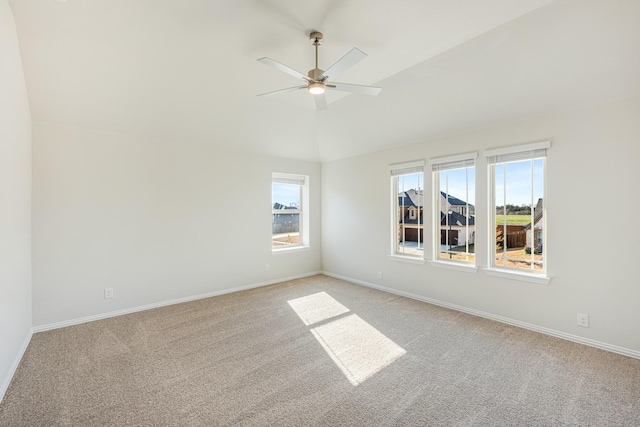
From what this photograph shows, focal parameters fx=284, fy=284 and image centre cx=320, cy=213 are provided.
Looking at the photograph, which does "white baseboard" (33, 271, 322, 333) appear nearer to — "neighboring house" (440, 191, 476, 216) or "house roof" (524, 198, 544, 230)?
"neighboring house" (440, 191, 476, 216)

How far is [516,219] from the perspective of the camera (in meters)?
3.41

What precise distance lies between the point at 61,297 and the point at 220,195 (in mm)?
2284

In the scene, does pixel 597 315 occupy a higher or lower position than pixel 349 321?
higher

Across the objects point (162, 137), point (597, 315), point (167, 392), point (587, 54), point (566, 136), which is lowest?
point (167, 392)

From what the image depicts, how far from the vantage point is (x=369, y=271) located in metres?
4.99

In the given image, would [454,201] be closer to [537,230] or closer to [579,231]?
[537,230]

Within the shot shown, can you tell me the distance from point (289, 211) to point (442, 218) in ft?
9.34

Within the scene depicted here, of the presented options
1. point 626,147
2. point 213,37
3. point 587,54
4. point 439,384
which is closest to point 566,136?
point 626,147

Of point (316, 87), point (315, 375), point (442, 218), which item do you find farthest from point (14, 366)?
point (442, 218)

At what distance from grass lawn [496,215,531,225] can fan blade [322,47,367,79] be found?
2.67m

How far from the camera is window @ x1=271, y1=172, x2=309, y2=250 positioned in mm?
5453

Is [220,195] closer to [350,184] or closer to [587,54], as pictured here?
[350,184]

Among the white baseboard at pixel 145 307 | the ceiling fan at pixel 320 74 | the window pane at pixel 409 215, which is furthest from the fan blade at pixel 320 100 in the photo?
the white baseboard at pixel 145 307

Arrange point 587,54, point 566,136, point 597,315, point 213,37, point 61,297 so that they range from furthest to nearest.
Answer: point 61,297
point 566,136
point 597,315
point 213,37
point 587,54
